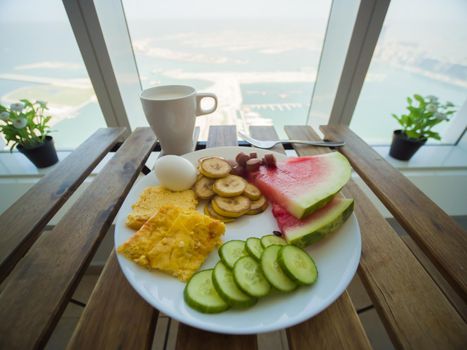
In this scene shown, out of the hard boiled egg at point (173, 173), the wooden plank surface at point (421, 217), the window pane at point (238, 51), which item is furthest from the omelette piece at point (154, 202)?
the window pane at point (238, 51)

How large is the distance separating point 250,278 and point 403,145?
154cm

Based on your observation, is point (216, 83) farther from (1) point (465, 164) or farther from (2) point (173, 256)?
(1) point (465, 164)

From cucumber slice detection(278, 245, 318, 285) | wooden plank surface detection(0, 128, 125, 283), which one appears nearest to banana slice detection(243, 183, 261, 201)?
cucumber slice detection(278, 245, 318, 285)

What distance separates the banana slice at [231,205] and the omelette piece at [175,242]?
0.07m

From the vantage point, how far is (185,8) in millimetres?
1398

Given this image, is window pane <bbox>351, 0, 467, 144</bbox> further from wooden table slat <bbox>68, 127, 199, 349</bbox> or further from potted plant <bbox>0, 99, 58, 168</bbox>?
potted plant <bbox>0, 99, 58, 168</bbox>

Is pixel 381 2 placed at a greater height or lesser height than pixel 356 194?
greater

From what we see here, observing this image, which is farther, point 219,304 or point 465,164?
point 465,164

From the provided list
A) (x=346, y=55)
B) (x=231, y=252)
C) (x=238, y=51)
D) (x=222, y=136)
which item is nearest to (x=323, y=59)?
(x=346, y=55)

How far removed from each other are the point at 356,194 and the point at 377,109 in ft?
3.98

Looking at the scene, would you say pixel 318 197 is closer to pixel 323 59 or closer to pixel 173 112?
pixel 173 112

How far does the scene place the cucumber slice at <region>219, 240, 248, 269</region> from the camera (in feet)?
1.64

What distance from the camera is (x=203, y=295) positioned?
438mm

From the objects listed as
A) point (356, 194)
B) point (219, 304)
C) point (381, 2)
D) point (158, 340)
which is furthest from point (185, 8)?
point (158, 340)
